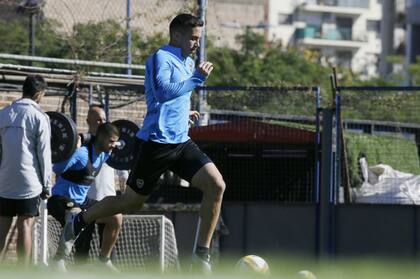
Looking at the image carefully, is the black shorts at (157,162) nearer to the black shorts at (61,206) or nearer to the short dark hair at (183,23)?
the short dark hair at (183,23)

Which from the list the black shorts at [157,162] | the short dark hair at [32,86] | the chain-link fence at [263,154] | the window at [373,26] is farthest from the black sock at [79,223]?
the window at [373,26]

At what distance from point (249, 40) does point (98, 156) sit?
133 ft

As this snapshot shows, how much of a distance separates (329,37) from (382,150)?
81.8 metres

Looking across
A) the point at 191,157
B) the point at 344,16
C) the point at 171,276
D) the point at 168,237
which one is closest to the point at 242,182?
the point at 168,237

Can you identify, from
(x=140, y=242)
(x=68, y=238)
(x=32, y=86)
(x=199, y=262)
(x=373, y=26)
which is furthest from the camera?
(x=373, y=26)

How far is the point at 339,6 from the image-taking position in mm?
95375

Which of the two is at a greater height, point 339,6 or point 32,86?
point 339,6

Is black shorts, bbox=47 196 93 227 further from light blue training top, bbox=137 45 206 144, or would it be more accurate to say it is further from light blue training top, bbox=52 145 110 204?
light blue training top, bbox=137 45 206 144

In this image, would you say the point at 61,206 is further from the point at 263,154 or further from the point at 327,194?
the point at 327,194

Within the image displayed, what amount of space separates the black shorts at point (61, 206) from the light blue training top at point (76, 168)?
0.04 metres

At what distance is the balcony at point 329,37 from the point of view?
9219cm

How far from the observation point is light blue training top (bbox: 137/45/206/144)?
810cm

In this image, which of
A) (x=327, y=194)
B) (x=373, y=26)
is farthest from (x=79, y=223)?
(x=373, y=26)

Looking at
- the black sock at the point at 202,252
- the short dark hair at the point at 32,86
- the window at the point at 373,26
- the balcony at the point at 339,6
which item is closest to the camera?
the black sock at the point at 202,252
